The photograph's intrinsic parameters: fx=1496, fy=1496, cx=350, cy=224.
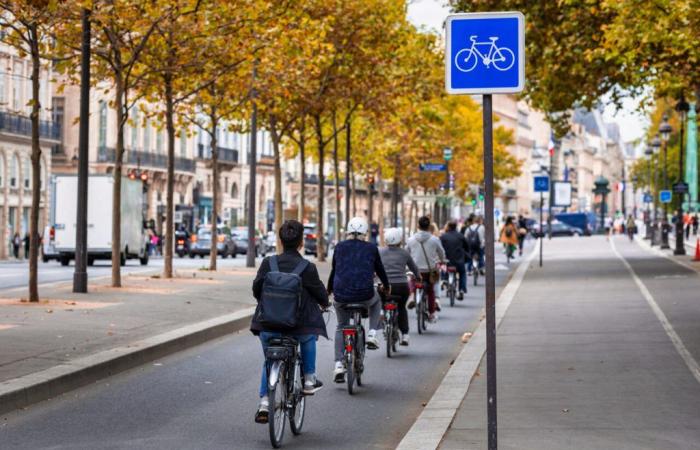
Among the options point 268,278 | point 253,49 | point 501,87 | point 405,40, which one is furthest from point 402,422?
point 405,40

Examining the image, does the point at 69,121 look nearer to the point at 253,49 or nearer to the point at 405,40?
the point at 405,40

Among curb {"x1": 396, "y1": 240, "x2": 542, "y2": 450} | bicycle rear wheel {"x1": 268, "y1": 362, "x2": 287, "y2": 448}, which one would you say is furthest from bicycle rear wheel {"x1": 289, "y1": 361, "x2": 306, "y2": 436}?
curb {"x1": 396, "y1": 240, "x2": 542, "y2": 450}

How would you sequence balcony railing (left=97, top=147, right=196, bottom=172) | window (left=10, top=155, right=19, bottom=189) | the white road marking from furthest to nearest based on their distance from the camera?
balcony railing (left=97, top=147, right=196, bottom=172)
window (left=10, top=155, right=19, bottom=189)
the white road marking

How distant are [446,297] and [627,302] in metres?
5.19

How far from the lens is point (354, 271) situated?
14.4 meters

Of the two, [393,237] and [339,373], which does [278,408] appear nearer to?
[339,373]

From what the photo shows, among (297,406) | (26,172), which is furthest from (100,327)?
(26,172)

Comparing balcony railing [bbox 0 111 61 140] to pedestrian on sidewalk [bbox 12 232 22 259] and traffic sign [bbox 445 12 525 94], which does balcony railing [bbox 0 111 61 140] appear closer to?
pedestrian on sidewalk [bbox 12 232 22 259]

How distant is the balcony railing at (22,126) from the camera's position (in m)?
66.0

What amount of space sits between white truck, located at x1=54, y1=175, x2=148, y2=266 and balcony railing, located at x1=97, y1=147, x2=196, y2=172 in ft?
89.7

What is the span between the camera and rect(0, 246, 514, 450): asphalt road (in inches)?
421

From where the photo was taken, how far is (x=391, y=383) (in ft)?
48.6

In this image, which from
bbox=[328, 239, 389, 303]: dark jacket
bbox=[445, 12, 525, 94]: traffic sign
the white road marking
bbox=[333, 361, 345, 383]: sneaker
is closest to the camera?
bbox=[445, 12, 525, 94]: traffic sign

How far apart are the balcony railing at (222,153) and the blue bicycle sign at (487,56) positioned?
87.9m
